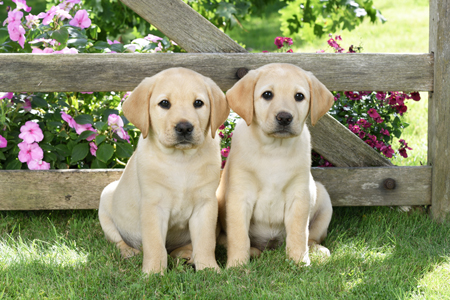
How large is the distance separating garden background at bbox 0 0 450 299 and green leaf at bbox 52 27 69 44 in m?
1.41

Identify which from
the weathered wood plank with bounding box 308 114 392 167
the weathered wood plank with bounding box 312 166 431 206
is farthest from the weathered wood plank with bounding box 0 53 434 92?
the weathered wood plank with bounding box 312 166 431 206

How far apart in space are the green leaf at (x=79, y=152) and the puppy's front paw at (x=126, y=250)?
0.87m

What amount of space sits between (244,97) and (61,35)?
69.2 inches

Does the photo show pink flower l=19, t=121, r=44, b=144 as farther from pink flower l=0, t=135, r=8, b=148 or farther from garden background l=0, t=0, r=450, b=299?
garden background l=0, t=0, r=450, b=299

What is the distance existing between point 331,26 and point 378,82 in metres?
2.96

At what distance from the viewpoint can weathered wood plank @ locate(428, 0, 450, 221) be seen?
368cm

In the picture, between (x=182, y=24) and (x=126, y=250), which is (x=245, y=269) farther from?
(x=182, y=24)

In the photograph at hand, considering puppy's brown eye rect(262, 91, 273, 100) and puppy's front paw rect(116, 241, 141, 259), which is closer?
puppy's brown eye rect(262, 91, 273, 100)

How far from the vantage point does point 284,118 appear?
2.96 metres

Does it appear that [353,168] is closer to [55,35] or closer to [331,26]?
[55,35]

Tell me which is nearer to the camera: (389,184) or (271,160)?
(271,160)

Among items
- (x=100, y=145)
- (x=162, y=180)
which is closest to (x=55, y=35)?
(x=100, y=145)

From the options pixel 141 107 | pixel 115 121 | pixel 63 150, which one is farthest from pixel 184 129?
pixel 63 150

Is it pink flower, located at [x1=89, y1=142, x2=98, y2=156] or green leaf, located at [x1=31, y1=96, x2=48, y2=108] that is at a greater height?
green leaf, located at [x1=31, y1=96, x2=48, y2=108]
